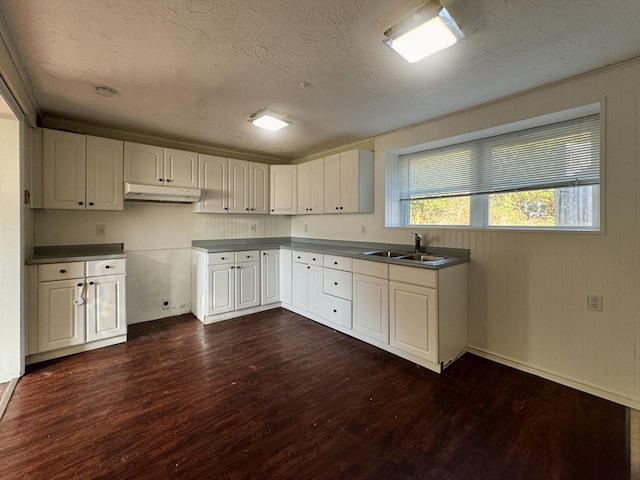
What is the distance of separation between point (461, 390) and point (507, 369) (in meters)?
0.64

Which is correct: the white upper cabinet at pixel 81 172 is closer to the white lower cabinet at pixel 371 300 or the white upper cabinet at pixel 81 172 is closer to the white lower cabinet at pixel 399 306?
the white lower cabinet at pixel 399 306

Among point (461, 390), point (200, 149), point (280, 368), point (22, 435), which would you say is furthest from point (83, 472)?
point (200, 149)

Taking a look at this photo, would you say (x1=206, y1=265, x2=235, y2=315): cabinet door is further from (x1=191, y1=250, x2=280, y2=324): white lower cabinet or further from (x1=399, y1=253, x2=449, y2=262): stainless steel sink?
(x1=399, y1=253, x2=449, y2=262): stainless steel sink

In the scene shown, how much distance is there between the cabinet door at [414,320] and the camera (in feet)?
8.02

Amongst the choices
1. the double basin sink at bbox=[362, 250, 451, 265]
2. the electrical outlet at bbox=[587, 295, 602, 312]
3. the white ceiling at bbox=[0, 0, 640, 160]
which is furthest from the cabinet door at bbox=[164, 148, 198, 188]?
the electrical outlet at bbox=[587, 295, 602, 312]

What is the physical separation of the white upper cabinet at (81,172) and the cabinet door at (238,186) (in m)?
1.28

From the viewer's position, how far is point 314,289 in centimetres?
367

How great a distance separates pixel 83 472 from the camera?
148 cm

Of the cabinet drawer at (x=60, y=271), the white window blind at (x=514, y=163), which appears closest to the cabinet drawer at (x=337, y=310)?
the white window blind at (x=514, y=163)

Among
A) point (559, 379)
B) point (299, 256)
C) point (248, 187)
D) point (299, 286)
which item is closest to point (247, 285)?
point (299, 286)

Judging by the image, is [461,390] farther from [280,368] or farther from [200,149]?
[200,149]

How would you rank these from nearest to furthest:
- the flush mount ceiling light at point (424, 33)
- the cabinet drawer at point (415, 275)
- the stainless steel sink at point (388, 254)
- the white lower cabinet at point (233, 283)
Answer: the flush mount ceiling light at point (424, 33) → the cabinet drawer at point (415, 275) → the stainless steel sink at point (388, 254) → the white lower cabinet at point (233, 283)

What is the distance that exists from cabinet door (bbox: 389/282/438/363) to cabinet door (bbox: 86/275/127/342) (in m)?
2.70

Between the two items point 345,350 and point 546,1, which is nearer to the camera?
point 546,1
